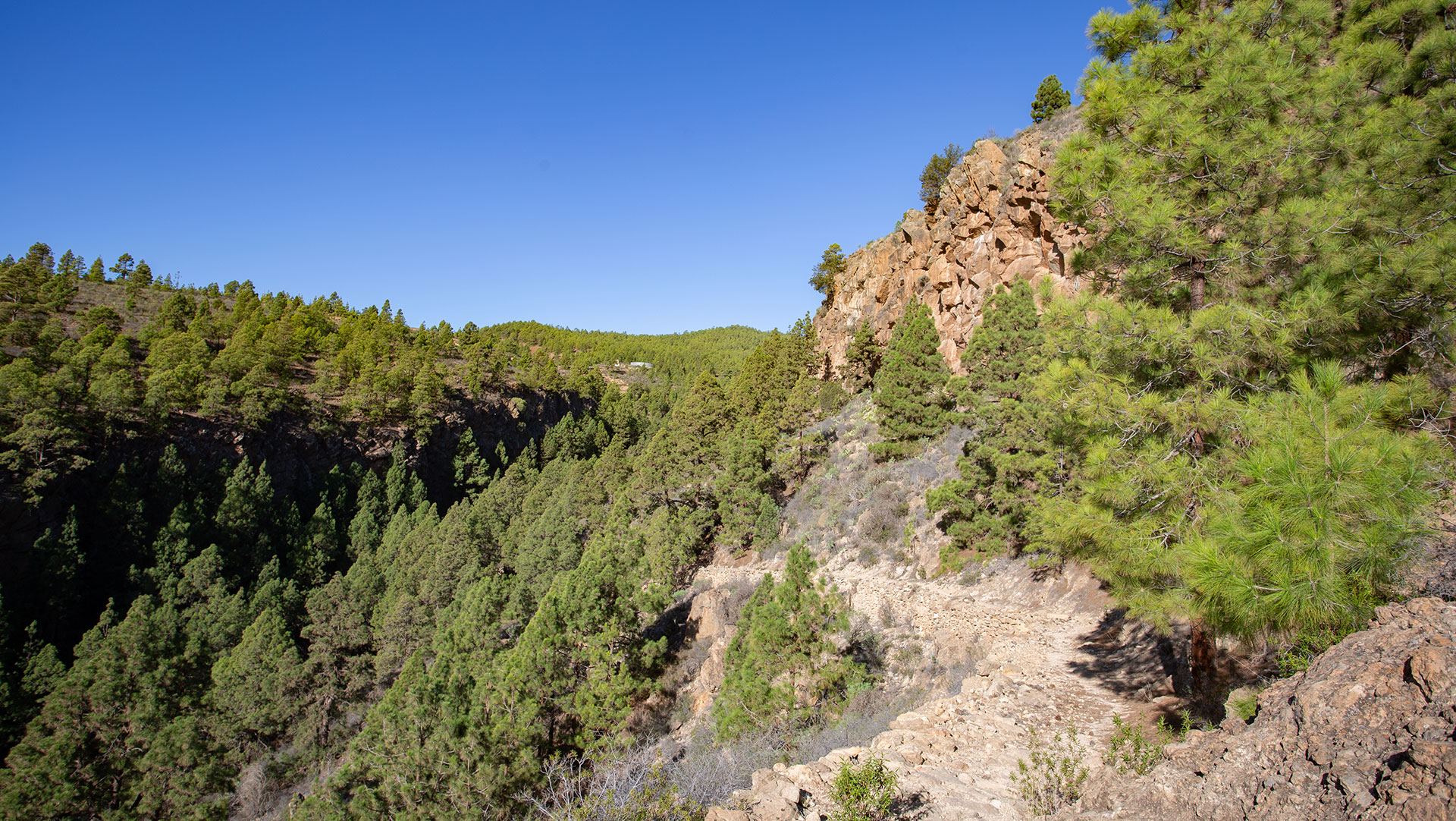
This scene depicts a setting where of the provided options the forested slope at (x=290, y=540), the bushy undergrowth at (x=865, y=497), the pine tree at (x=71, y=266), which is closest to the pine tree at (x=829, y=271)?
the forested slope at (x=290, y=540)

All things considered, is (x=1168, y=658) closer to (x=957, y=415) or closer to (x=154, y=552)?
(x=957, y=415)

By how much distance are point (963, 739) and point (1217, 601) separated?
3.19 metres

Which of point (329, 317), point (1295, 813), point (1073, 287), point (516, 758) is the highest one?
point (329, 317)

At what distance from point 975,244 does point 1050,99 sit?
11.5 metres

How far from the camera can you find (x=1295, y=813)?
294cm

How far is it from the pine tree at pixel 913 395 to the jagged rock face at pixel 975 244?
393cm

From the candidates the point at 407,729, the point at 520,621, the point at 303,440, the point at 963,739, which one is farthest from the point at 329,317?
the point at 963,739

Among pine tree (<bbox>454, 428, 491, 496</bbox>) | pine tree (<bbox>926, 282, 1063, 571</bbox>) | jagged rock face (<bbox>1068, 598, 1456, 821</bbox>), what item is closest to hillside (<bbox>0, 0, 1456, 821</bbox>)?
jagged rock face (<bbox>1068, 598, 1456, 821</bbox>)

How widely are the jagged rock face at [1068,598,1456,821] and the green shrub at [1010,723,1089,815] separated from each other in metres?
0.72

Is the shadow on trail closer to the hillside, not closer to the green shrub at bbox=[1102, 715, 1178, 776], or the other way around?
the hillside

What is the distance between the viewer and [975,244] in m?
27.9

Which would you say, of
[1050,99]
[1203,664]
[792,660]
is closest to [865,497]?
[792,660]

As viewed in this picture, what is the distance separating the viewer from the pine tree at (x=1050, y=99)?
105 feet

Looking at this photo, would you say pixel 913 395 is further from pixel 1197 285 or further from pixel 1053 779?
pixel 1053 779
